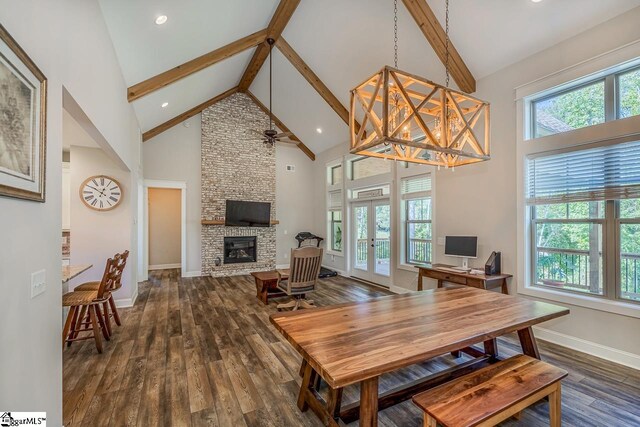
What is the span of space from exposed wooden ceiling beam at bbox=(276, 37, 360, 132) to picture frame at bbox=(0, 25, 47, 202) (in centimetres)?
460

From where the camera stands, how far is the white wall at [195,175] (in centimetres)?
705

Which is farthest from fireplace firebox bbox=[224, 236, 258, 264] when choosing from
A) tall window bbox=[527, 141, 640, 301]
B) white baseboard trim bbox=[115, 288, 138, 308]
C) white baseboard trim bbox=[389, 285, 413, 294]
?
tall window bbox=[527, 141, 640, 301]

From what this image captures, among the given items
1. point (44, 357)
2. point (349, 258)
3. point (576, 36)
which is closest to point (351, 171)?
point (349, 258)

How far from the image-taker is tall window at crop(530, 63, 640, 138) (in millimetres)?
2904

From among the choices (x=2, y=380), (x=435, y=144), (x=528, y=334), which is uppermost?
(x=435, y=144)

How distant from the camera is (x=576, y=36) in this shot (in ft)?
10.3

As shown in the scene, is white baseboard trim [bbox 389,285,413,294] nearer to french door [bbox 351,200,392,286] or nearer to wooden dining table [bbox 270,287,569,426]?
french door [bbox 351,200,392,286]

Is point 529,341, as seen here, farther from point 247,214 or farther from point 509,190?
point 247,214

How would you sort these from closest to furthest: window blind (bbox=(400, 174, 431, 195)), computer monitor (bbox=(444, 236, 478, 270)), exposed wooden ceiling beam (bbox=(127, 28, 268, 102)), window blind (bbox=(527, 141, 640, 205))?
window blind (bbox=(527, 141, 640, 205)) < computer monitor (bbox=(444, 236, 478, 270)) < exposed wooden ceiling beam (bbox=(127, 28, 268, 102)) < window blind (bbox=(400, 174, 431, 195))

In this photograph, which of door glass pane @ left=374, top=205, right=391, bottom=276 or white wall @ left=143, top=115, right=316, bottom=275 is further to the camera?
white wall @ left=143, top=115, right=316, bottom=275

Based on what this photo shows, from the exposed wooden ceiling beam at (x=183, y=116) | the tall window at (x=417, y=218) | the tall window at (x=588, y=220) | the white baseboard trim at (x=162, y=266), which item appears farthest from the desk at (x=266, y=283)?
the white baseboard trim at (x=162, y=266)

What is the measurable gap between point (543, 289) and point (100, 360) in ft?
16.8

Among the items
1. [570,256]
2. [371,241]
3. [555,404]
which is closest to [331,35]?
[371,241]

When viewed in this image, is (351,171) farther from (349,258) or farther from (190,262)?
(190,262)
